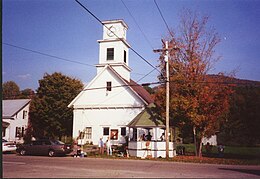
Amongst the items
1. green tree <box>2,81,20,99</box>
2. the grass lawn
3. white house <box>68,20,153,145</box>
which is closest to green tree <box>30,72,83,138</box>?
white house <box>68,20,153,145</box>

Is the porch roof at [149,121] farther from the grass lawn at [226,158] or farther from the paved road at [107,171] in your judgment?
the paved road at [107,171]

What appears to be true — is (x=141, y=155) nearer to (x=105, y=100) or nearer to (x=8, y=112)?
(x=105, y=100)

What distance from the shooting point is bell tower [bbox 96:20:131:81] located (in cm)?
3606

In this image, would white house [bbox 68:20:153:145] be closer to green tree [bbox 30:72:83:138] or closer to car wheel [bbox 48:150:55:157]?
green tree [bbox 30:72:83:138]

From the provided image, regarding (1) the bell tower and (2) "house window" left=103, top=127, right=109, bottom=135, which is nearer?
(2) "house window" left=103, top=127, right=109, bottom=135

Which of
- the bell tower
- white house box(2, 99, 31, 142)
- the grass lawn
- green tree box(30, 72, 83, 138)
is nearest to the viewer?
the grass lawn

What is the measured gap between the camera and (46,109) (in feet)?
134

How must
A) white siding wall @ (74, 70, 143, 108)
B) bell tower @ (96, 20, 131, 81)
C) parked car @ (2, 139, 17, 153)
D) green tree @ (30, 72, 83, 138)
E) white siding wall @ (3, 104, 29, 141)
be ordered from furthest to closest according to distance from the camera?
1. green tree @ (30, 72, 83, 138)
2. white siding wall @ (3, 104, 29, 141)
3. bell tower @ (96, 20, 131, 81)
4. white siding wall @ (74, 70, 143, 108)
5. parked car @ (2, 139, 17, 153)

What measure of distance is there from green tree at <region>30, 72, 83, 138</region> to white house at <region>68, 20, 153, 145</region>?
6927 mm

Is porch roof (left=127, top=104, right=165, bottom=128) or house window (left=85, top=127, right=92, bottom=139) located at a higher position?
porch roof (left=127, top=104, right=165, bottom=128)

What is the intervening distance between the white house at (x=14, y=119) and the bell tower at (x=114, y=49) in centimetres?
1242

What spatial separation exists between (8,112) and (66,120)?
770 cm

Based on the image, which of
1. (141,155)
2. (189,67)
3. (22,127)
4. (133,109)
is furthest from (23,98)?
(189,67)

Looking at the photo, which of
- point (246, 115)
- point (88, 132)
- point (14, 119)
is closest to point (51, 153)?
point (88, 132)
